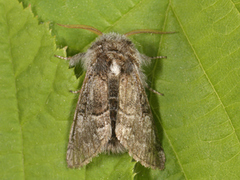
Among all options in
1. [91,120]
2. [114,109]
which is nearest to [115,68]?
[114,109]

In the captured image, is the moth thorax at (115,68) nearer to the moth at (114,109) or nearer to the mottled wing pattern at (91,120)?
the moth at (114,109)

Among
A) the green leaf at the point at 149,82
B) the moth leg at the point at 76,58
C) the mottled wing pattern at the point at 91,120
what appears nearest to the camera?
the green leaf at the point at 149,82

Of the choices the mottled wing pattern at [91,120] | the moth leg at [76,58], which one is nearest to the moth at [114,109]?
the mottled wing pattern at [91,120]

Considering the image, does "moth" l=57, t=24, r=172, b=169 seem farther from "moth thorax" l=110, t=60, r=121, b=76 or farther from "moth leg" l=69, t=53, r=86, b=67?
"moth leg" l=69, t=53, r=86, b=67

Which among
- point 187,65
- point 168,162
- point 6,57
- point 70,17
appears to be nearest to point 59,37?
point 70,17

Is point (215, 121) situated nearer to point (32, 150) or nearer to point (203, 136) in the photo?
point (203, 136)

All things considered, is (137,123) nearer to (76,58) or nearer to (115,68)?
(115,68)

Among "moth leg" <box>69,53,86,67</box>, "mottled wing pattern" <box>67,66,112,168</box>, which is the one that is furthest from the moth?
"moth leg" <box>69,53,86,67</box>
